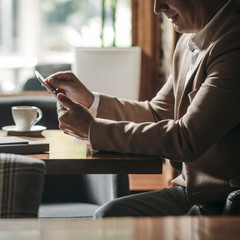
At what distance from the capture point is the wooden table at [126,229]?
0.61 m

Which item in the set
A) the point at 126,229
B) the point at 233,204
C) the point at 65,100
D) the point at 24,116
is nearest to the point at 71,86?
the point at 24,116

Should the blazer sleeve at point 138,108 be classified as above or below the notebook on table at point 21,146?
above

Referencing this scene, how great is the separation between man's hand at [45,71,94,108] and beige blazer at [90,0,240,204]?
1.08 ft

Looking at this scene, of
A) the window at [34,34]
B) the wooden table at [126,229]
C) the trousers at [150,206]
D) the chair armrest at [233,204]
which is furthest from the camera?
the window at [34,34]

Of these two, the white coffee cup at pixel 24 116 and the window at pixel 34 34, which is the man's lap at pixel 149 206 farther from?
the window at pixel 34 34

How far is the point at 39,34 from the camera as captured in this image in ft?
24.7

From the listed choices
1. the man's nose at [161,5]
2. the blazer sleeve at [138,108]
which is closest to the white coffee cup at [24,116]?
the blazer sleeve at [138,108]

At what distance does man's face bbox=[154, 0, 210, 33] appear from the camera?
5.77 ft

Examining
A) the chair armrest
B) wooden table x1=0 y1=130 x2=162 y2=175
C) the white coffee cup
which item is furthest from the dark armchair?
the white coffee cup

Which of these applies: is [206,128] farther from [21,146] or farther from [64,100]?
[21,146]

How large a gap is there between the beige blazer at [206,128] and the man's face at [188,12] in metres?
0.10

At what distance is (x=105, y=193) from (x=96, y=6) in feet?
16.1

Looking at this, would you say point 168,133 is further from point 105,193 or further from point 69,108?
point 105,193

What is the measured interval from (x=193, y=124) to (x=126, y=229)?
3.01 feet
